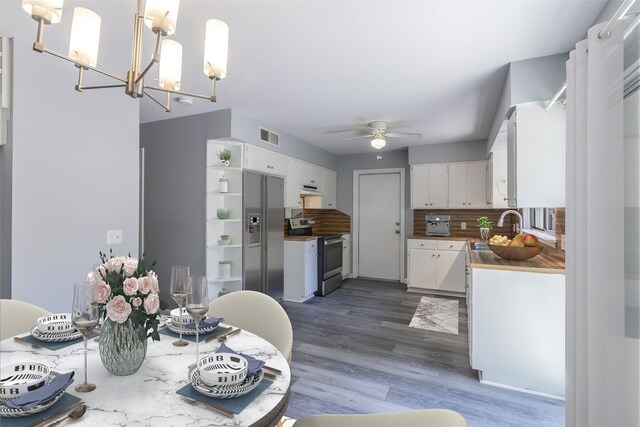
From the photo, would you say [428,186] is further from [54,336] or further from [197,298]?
[54,336]

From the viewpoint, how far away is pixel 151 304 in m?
1.02

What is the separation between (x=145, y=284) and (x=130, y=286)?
0.14 feet

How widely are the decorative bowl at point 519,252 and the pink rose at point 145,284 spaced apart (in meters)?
2.55

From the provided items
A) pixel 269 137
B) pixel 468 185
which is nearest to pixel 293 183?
pixel 269 137

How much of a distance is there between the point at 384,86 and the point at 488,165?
9.21 feet

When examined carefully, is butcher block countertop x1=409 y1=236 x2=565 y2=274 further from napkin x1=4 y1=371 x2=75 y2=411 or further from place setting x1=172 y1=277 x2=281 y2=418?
napkin x1=4 y1=371 x2=75 y2=411

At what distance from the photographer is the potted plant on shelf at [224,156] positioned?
140 inches

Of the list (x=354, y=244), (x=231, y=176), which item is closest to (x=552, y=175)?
(x=231, y=176)

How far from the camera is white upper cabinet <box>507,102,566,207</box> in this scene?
228 centimetres

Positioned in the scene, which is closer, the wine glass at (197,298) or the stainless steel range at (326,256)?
the wine glass at (197,298)

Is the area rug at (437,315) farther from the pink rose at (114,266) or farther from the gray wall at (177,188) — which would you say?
the pink rose at (114,266)

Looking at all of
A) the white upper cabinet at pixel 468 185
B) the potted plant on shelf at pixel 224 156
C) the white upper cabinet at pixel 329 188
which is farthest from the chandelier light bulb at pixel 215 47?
the white upper cabinet at pixel 468 185

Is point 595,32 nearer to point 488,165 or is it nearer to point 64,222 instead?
point 64,222

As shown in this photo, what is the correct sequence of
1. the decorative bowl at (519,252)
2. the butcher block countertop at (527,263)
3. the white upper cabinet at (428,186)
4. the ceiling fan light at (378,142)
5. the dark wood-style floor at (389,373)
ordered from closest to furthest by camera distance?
the dark wood-style floor at (389,373), the butcher block countertop at (527,263), the decorative bowl at (519,252), the ceiling fan light at (378,142), the white upper cabinet at (428,186)
